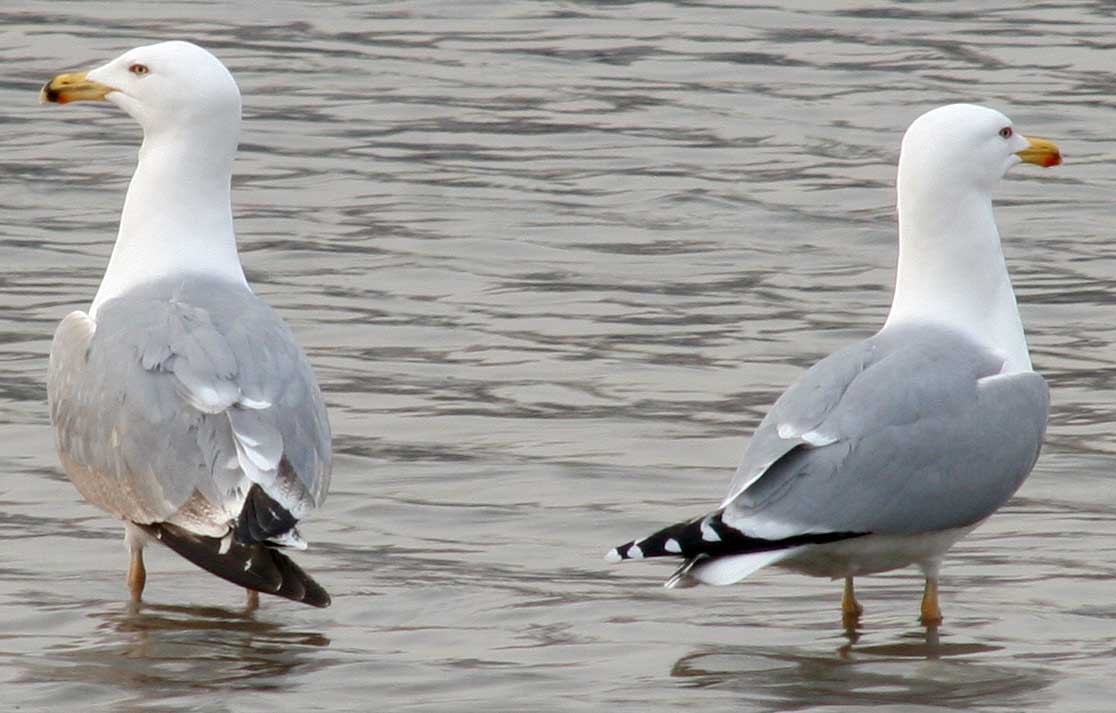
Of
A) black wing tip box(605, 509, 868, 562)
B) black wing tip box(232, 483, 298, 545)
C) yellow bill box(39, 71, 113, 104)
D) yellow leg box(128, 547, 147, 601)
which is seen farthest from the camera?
yellow bill box(39, 71, 113, 104)

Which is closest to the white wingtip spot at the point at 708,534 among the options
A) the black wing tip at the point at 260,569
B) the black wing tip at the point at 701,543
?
the black wing tip at the point at 701,543

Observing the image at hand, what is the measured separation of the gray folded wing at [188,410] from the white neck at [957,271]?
1880 mm

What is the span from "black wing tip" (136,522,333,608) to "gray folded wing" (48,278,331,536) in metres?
0.07

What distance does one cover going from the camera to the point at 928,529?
7270 mm

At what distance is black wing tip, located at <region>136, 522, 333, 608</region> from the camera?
6902mm

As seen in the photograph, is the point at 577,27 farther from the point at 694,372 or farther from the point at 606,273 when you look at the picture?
the point at 694,372

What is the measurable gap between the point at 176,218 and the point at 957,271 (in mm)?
2489

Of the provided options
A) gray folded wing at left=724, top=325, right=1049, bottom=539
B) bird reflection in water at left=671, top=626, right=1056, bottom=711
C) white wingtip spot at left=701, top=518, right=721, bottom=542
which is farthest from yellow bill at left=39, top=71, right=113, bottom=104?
bird reflection in water at left=671, top=626, right=1056, bottom=711

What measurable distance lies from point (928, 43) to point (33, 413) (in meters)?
8.56

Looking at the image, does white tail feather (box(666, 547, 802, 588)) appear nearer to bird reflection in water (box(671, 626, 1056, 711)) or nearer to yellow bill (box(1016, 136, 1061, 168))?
bird reflection in water (box(671, 626, 1056, 711))

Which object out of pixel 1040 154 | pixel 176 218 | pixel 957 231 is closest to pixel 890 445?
pixel 957 231

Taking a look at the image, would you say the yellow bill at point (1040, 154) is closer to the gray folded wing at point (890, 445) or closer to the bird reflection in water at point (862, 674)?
the gray folded wing at point (890, 445)

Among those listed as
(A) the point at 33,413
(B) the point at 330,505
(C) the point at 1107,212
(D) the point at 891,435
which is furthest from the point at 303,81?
(D) the point at 891,435

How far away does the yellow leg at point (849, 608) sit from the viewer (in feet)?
24.3
